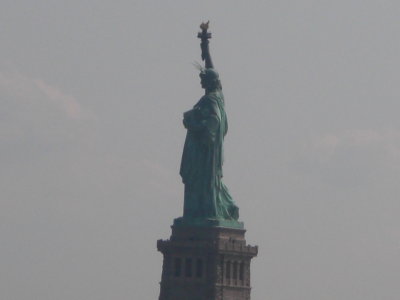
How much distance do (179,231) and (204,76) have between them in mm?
9121

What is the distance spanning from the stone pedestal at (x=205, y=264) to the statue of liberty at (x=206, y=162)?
748 millimetres

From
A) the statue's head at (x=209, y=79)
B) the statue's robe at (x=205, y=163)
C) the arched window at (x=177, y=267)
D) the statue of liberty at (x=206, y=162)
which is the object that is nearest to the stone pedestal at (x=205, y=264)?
the arched window at (x=177, y=267)

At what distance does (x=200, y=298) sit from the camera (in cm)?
17638

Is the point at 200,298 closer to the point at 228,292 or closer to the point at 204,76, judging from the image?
the point at 228,292

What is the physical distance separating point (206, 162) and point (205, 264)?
594cm

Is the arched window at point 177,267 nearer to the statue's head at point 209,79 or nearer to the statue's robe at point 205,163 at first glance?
the statue's robe at point 205,163

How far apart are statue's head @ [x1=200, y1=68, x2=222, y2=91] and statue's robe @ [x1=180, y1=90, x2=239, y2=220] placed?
1.54 ft

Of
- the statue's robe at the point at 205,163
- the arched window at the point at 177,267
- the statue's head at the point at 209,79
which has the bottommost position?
the arched window at the point at 177,267

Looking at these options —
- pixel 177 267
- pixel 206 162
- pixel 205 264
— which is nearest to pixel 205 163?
pixel 206 162

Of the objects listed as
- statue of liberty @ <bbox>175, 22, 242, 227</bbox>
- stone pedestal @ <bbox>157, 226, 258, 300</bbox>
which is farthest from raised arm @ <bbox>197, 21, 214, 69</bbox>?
stone pedestal @ <bbox>157, 226, 258, 300</bbox>

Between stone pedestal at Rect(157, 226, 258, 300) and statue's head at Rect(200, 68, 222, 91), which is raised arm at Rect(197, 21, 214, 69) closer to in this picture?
statue's head at Rect(200, 68, 222, 91)

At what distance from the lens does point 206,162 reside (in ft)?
583

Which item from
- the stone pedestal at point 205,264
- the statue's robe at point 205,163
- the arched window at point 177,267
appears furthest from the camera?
the arched window at point 177,267

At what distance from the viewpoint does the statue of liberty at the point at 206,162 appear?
177125mm
